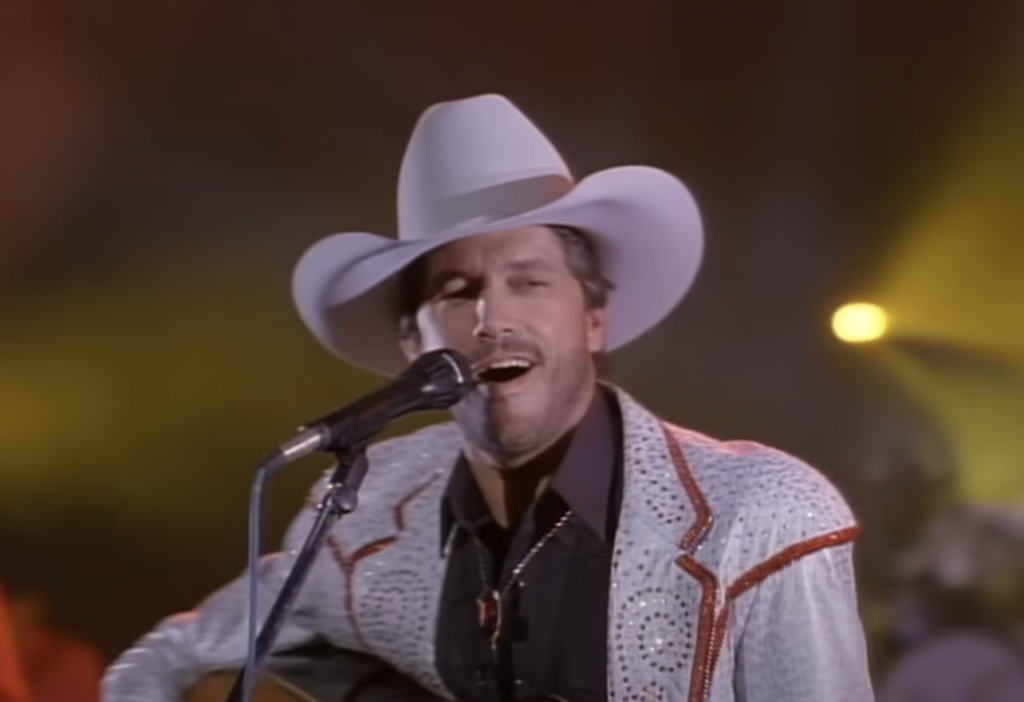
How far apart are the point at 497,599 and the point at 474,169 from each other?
0.42 meters

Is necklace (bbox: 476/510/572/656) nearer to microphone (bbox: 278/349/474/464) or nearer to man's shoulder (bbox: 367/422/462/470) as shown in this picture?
man's shoulder (bbox: 367/422/462/470)

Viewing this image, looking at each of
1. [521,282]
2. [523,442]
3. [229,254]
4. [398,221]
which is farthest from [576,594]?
[229,254]

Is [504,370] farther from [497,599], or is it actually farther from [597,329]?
[497,599]

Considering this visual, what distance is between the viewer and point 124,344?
185cm

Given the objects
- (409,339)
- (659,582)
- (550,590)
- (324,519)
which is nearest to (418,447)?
(409,339)

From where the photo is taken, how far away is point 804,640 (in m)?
1.43

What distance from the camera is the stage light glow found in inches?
61.6

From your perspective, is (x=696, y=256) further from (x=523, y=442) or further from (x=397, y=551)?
(x=397, y=551)

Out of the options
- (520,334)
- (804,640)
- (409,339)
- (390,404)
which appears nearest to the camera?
(390,404)

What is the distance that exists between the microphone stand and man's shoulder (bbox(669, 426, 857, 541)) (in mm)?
407

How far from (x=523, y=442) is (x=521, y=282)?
156 millimetres

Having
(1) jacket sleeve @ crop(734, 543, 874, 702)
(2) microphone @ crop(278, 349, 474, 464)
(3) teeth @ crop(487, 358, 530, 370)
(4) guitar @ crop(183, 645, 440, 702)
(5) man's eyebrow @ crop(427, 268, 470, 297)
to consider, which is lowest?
(4) guitar @ crop(183, 645, 440, 702)

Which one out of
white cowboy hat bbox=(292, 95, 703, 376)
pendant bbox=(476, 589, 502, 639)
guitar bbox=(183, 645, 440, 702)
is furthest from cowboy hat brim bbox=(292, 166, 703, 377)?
guitar bbox=(183, 645, 440, 702)

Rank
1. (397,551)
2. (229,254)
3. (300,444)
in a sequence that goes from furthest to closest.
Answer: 1. (229,254)
2. (397,551)
3. (300,444)
